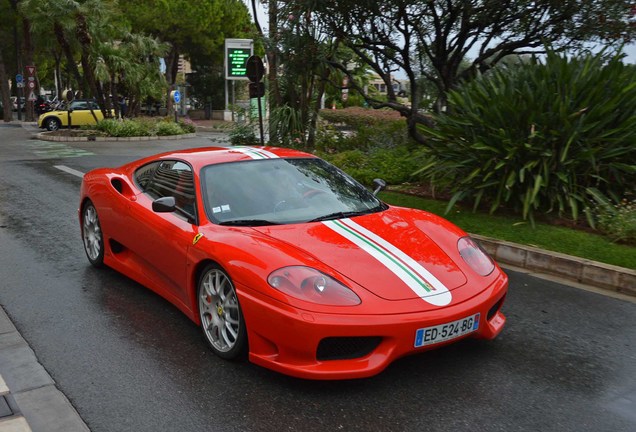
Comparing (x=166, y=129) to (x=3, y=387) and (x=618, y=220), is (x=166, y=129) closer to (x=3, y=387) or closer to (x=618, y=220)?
(x=618, y=220)

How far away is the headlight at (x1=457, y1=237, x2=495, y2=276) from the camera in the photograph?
4036mm

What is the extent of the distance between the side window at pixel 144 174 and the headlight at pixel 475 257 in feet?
8.79

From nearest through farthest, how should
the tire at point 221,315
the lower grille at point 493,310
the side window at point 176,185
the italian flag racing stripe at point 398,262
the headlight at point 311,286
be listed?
the headlight at point 311,286
the italian flag racing stripe at point 398,262
the tire at point 221,315
the lower grille at point 493,310
the side window at point 176,185

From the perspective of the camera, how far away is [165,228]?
179 inches

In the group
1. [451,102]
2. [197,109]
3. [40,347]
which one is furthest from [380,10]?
[197,109]

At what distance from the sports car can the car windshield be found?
1cm

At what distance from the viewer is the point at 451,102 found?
8.31m

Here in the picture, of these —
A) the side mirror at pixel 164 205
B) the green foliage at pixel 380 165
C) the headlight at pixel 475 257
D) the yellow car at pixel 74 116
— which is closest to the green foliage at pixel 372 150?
the green foliage at pixel 380 165

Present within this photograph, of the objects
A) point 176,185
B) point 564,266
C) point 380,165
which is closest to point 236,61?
point 380,165

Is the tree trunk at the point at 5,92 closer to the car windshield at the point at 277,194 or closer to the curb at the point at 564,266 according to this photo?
the curb at the point at 564,266

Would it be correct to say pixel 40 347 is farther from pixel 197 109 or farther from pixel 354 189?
pixel 197 109

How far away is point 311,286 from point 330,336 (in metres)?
0.32

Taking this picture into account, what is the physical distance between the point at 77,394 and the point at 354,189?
2.57 metres

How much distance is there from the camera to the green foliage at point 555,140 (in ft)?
23.5
